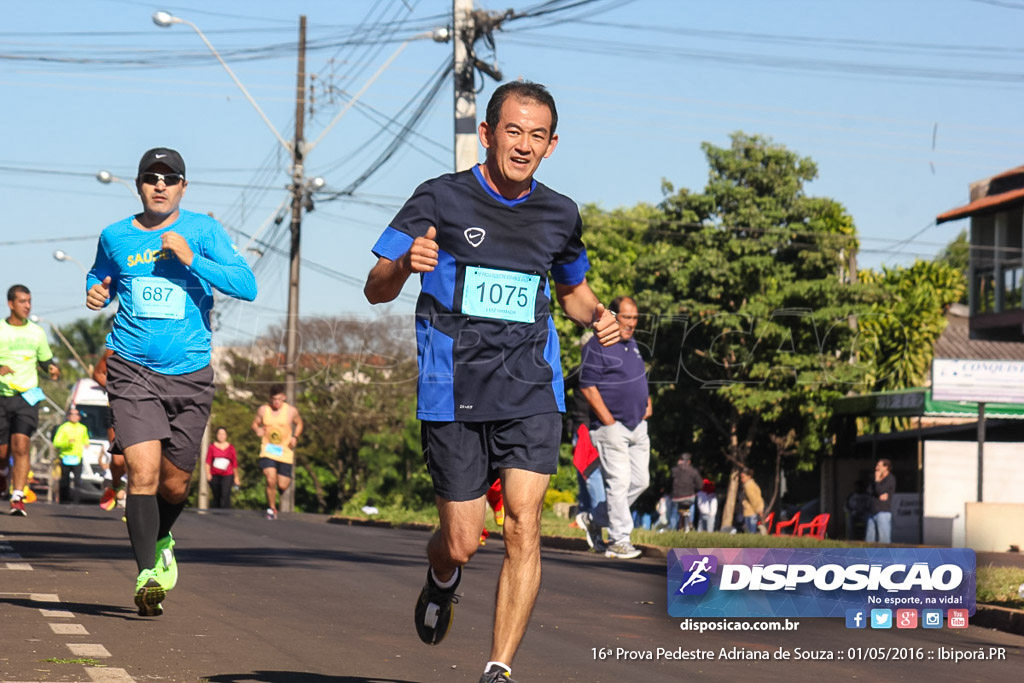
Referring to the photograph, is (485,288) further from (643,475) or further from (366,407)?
(366,407)

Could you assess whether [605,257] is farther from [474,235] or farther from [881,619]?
[474,235]

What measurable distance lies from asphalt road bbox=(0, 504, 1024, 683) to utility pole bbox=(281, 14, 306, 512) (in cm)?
2355

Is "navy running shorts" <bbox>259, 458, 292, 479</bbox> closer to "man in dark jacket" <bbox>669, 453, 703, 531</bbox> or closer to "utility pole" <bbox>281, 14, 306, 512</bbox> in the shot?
"man in dark jacket" <bbox>669, 453, 703, 531</bbox>

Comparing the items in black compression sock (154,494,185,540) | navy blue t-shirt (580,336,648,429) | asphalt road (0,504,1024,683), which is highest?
navy blue t-shirt (580,336,648,429)

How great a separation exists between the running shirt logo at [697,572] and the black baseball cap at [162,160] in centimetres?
306

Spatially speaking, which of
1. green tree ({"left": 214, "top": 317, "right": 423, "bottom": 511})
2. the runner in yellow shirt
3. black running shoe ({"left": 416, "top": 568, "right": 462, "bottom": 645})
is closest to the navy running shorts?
the runner in yellow shirt

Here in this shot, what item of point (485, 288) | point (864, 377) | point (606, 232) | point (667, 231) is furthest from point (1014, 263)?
point (485, 288)

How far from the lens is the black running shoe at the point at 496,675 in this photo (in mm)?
4734

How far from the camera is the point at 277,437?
66.7 ft

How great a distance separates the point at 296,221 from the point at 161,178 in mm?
29272

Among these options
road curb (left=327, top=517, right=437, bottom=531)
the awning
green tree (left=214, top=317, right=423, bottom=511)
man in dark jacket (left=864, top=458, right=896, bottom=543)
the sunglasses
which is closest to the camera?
the sunglasses

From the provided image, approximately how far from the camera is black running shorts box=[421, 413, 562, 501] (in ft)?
16.7

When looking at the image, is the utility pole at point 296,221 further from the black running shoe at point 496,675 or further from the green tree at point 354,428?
the black running shoe at point 496,675

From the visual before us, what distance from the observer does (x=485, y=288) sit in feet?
16.7
